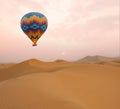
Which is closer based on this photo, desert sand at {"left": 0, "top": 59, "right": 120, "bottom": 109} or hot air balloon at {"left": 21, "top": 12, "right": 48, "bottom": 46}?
desert sand at {"left": 0, "top": 59, "right": 120, "bottom": 109}

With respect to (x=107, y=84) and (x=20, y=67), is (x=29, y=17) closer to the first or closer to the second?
(x=20, y=67)

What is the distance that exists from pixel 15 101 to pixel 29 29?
53.7 feet

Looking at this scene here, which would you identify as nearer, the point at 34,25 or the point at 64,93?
the point at 64,93

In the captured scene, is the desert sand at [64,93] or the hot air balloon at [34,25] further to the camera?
the hot air balloon at [34,25]

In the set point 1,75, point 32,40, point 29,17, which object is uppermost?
point 29,17

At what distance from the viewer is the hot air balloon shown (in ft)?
68.6

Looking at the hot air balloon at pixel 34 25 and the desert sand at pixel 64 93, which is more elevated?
the hot air balloon at pixel 34 25

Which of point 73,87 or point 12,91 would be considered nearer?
point 12,91

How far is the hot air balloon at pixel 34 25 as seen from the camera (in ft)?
68.6

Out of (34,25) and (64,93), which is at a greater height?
(34,25)

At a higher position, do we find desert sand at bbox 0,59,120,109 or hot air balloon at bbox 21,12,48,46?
hot air balloon at bbox 21,12,48,46

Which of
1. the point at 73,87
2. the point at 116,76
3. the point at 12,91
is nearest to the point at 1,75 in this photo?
the point at 116,76

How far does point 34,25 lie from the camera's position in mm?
20891

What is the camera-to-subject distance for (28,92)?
19.1ft
